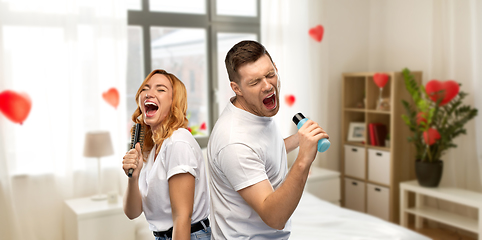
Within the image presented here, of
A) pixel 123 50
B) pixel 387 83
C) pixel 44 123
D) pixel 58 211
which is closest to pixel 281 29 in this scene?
pixel 387 83

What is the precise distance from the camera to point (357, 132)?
4285 mm

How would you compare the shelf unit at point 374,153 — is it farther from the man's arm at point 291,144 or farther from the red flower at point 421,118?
the man's arm at point 291,144

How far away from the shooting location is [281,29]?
3.90 metres

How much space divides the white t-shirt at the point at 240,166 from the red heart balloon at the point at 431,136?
101 inches

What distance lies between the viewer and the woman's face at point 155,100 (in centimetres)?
139

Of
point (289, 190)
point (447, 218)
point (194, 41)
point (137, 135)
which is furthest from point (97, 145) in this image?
point (447, 218)

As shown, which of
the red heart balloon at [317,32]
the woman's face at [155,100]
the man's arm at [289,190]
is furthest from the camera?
the red heart balloon at [317,32]

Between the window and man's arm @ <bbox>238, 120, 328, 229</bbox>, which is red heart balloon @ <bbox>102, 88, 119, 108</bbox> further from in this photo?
man's arm @ <bbox>238, 120, 328, 229</bbox>

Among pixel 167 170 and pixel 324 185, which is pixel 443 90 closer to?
pixel 324 185

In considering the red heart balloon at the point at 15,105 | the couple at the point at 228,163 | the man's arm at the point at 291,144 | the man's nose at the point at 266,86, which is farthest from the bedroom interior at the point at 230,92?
the man's nose at the point at 266,86

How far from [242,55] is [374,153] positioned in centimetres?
319

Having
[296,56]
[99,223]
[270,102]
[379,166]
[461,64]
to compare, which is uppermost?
[296,56]

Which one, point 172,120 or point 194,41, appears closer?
point 172,120

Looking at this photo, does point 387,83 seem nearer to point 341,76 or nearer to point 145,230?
point 341,76
